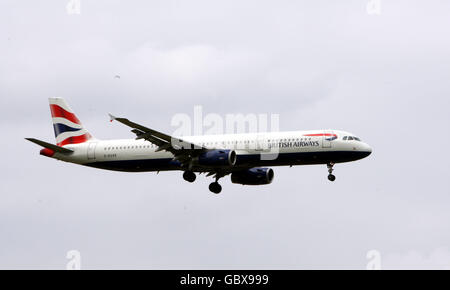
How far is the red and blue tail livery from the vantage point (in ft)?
243

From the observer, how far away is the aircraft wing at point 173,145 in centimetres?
6438

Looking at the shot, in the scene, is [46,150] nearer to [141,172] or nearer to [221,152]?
[141,172]

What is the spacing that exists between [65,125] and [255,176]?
51.5ft

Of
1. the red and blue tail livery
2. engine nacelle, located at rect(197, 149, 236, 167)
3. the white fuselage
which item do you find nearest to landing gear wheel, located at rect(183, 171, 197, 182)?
the white fuselage

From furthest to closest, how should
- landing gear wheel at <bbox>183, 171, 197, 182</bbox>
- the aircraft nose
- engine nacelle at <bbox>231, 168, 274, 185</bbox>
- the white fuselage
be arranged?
engine nacelle at <bbox>231, 168, 274, 185</bbox>
landing gear wheel at <bbox>183, 171, 197, 182</bbox>
the aircraft nose
the white fuselage

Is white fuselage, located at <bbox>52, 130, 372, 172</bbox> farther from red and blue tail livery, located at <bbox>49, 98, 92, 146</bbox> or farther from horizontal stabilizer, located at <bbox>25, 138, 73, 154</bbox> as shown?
red and blue tail livery, located at <bbox>49, 98, 92, 146</bbox>

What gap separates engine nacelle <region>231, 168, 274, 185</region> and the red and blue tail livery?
12397 millimetres

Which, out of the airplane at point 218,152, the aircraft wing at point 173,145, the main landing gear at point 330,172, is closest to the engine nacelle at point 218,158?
the airplane at point 218,152

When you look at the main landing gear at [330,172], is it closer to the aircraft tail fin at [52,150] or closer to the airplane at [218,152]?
the airplane at [218,152]
